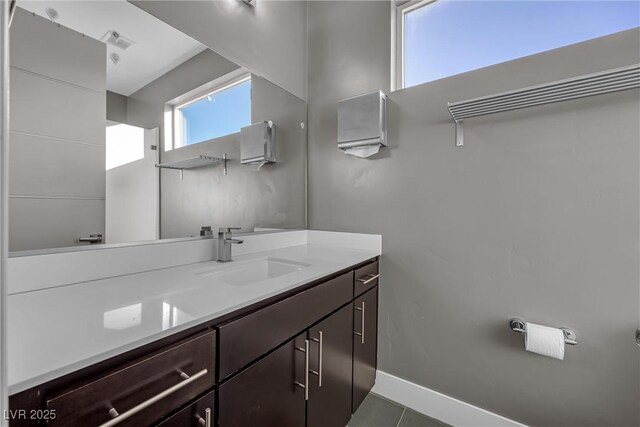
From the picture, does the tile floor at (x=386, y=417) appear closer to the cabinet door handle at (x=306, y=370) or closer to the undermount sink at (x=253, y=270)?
the cabinet door handle at (x=306, y=370)

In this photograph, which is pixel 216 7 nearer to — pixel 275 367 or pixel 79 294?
pixel 79 294

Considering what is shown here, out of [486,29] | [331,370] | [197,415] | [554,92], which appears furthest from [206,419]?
[486,29]

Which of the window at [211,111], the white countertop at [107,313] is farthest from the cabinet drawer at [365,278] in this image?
the window at [211,111]

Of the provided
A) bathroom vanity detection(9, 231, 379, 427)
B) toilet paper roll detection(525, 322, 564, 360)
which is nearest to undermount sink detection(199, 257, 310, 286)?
bathroom vanity detection(9, 231, 379, 427)

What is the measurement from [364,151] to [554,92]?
0.92 m

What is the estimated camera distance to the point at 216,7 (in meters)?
1.42

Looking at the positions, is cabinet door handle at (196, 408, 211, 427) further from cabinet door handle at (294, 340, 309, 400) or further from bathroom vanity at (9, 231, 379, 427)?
cabinet door handle at (294, 340, 309, 400)

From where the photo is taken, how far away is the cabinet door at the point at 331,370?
1.09m

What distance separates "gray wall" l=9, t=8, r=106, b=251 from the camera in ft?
2.65

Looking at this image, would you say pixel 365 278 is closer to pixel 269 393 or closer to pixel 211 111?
pixel 269 393

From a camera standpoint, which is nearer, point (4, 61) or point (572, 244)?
point (4, 61)

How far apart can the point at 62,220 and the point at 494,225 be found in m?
1.84

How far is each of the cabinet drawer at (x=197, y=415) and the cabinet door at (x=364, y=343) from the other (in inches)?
33.3

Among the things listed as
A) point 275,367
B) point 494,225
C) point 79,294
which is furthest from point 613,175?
point 79,294
